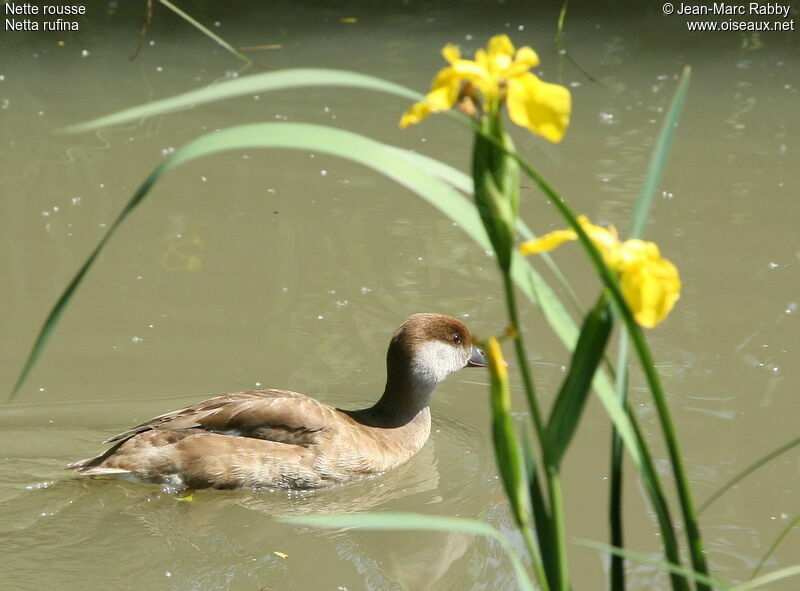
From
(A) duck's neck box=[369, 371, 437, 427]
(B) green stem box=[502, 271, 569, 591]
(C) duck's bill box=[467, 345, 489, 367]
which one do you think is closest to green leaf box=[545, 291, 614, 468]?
(B) green stem box=[502, 271, 569, 591]

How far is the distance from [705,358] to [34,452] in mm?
3286

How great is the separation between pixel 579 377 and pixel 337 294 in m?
4.81

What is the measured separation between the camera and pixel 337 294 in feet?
20.5

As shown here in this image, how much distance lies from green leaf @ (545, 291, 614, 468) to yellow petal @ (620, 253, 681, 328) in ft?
0.16

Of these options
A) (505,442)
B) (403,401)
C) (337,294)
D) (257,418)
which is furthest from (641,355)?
(337,294)

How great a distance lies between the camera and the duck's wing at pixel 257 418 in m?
4.93

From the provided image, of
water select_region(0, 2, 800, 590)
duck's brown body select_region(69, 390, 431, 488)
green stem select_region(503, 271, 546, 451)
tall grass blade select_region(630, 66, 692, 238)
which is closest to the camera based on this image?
green stem select_region(503, 271, 546, 451)

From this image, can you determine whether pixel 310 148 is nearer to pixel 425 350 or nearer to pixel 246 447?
pixel 246 447

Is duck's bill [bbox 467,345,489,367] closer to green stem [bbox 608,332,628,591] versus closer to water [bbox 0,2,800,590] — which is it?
water [bbox 0,2,800,590]

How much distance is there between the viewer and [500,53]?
59.9 inches

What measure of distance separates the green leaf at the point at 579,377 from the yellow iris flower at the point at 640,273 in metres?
0.05

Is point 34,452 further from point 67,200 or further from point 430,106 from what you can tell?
point 430,106

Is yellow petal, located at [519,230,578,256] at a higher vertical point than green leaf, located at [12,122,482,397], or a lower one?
lower

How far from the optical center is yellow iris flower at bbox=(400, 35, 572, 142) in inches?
56.0
